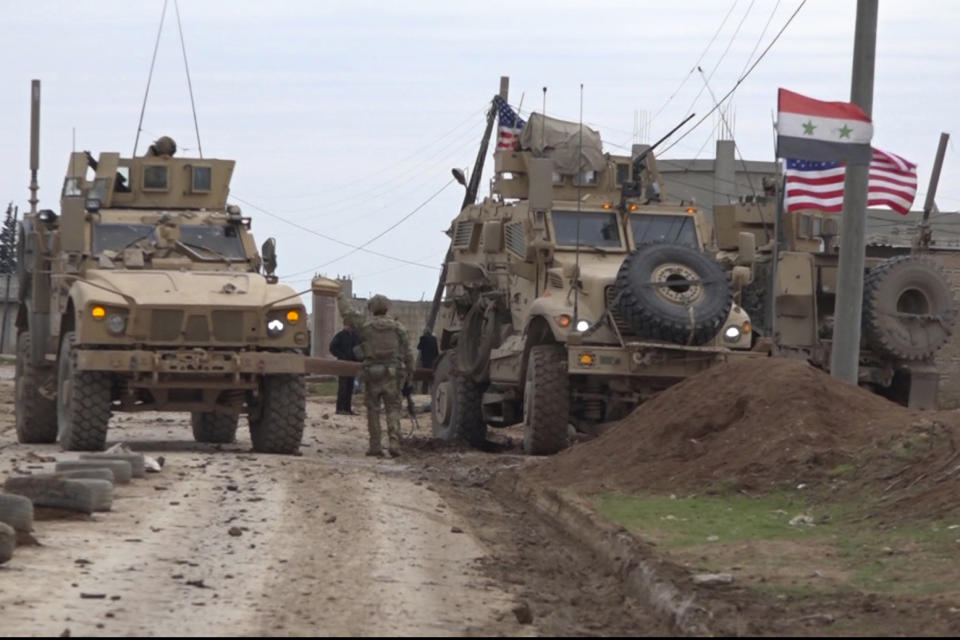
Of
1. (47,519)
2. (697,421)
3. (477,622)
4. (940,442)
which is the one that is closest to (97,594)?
(477,622)

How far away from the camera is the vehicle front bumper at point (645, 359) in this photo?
17.3 meters

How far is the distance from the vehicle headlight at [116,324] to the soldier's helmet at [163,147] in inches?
141

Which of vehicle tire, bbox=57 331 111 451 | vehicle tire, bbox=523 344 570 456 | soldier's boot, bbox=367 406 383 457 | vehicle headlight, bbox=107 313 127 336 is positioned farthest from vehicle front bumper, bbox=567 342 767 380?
vehicle tire, bbox=57 331 111 451

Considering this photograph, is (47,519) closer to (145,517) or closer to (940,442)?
(145,517)

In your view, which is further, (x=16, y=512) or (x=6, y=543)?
(x=16, y=512)

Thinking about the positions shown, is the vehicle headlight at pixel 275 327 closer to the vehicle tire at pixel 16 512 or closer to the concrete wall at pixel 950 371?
the vehicle tire at pixel 16 512

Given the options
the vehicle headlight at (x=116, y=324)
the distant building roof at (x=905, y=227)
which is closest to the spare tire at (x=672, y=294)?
the vehicle headlight at (x=116, y=324)

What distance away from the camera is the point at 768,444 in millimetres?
13828

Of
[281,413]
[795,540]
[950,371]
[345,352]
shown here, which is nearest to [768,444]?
[795,540]

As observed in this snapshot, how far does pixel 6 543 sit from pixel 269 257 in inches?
350

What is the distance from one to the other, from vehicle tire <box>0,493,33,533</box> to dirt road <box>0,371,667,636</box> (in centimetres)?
20

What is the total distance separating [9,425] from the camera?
23000mm

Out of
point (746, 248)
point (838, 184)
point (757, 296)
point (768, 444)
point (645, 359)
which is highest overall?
point (838, 184)

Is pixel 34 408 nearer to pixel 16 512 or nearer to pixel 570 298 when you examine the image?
pixel 570 298
